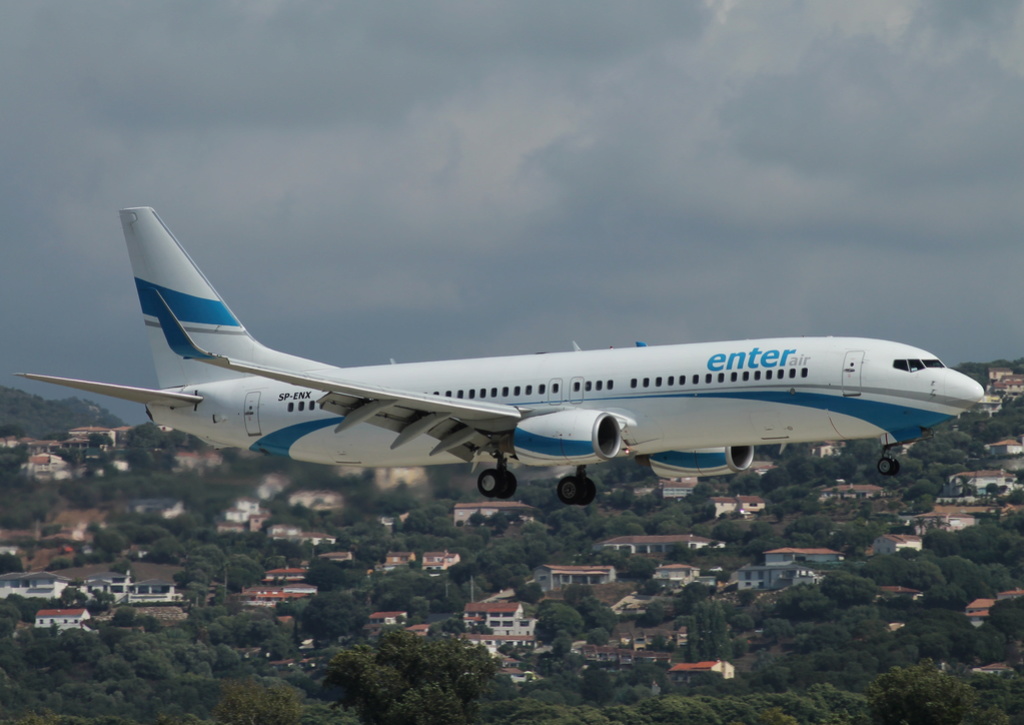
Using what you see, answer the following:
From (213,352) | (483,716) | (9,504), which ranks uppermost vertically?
(213,352)

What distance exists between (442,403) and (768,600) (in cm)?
14700

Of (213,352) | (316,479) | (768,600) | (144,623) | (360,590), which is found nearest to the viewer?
(213,352)

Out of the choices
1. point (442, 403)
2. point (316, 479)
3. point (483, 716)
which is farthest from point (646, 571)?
point (442, 403)

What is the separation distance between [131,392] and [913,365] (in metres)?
24.2

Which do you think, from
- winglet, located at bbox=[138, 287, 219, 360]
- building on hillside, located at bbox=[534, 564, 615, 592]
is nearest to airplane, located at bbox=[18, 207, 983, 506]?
winglet, located at bbox=[138, 287, 219, 360]

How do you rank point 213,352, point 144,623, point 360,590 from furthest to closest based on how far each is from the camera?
point 360,590 → point 144,623 → point 213,352

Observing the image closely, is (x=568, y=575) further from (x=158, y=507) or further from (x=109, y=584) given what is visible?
(x=158, y=507)

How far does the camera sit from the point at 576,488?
164 ft

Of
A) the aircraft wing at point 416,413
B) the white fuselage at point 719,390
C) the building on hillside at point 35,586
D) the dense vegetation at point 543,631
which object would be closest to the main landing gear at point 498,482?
the aircraft wing at point 416,413

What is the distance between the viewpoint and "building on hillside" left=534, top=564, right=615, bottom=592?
191875 mm

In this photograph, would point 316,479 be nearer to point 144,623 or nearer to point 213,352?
point 213,352

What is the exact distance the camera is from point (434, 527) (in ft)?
607

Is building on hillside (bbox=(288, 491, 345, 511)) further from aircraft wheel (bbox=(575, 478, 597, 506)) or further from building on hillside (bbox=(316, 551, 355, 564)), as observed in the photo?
building on hillside (bbox=(316, 551, 355, 564))

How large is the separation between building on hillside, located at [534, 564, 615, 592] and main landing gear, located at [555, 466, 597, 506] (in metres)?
143
